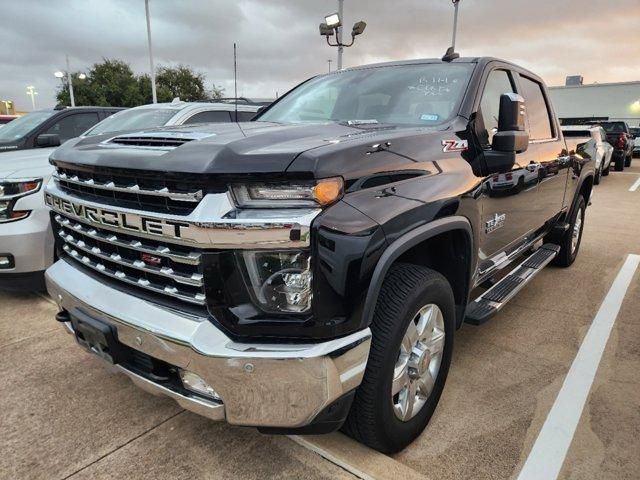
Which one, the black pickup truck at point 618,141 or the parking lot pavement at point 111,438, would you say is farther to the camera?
the black pickup truck at point 618,141

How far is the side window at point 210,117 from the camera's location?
5883 millimetres

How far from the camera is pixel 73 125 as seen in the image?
21.5 feet

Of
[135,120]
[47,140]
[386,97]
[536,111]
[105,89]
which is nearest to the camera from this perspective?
[386,97]

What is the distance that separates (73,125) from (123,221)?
5337mm

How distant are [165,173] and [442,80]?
1956mm

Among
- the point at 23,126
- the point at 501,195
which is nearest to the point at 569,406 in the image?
the point at 501,195

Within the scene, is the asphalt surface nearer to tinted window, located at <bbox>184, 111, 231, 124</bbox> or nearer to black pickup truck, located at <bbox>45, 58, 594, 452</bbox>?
black pickup truck, located at <bbox>45, 58, 594, 452</bbox>

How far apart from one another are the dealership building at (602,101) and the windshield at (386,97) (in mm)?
33711

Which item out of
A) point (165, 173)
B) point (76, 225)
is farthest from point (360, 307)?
point (76, 225)

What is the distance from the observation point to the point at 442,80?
3049mm

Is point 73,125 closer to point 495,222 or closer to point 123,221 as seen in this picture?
point 123,221

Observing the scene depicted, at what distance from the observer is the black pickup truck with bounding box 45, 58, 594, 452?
5.80 ft

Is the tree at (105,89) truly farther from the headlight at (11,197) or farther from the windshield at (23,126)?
the headlight at (11,197)

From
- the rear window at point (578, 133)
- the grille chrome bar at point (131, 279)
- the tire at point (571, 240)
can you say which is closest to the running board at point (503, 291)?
the tire at point (571, 240)
